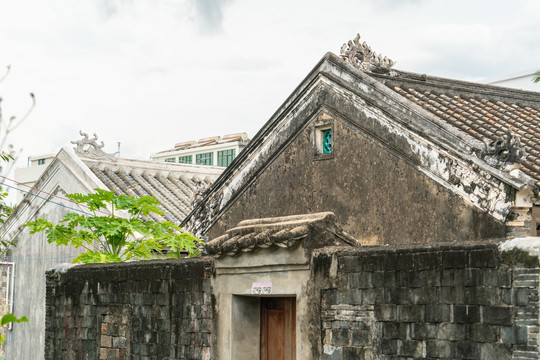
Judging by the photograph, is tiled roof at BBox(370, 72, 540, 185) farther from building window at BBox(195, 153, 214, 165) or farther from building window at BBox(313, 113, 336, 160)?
building window at BBox(195, 153, 214, 165)

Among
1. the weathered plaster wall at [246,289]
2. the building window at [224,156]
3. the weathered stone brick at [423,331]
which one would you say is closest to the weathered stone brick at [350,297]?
the weathered plaster wall at [246,289]

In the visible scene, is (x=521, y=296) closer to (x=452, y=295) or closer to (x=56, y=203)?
(x=452, y=295)

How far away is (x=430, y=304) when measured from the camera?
782cm

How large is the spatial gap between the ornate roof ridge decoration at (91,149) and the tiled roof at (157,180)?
108mm

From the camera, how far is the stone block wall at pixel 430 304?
708cm

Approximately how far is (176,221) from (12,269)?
433 centimetres

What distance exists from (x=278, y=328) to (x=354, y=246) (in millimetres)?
1518

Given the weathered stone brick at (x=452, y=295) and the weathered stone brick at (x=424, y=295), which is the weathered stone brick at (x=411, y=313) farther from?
the weathered stone brick at (x=452, y=295)

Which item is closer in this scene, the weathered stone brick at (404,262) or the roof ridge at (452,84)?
the weathered stone brick at (404,262)

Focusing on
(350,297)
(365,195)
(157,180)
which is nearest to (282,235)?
(350,297)

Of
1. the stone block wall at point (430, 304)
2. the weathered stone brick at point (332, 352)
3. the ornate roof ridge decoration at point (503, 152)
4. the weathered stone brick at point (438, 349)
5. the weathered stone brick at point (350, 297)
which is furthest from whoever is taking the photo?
the ornate roof ridge decoration at point (503, 152)

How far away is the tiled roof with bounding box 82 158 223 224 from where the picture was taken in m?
18.7

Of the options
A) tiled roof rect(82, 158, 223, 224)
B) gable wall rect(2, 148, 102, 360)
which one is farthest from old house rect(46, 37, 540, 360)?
gable wall rect(2, 148, 102, 360)

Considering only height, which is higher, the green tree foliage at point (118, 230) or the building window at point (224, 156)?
the building window at point (224, 156)
